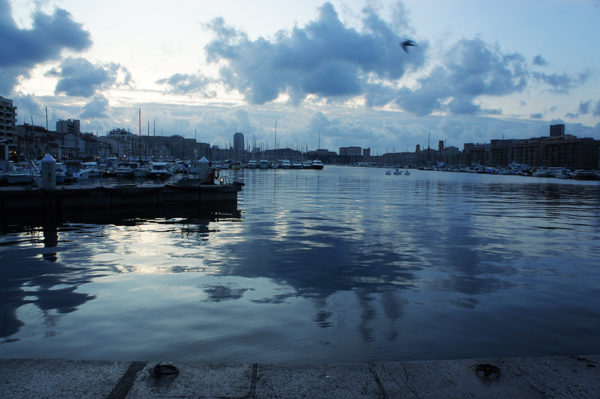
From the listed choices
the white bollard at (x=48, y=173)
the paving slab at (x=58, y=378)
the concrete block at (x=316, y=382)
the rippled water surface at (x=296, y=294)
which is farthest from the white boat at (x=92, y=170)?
the concrete block at (x=316, y=382)

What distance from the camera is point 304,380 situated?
5.68m

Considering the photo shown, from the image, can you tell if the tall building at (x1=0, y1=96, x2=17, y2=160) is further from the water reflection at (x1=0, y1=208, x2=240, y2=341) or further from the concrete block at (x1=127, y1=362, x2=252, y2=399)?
the concrete block at (x1=127, y1=362, x2=252, y2=399)

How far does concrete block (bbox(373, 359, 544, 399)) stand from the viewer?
17.8ft

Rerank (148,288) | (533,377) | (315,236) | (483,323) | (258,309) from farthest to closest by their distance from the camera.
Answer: (315,236) < (148,288) < (258,309) < (483,323) < (533,377)

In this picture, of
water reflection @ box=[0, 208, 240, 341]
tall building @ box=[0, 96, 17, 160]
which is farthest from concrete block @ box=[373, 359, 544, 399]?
Result: tall building @ box=[0, 96, 17, 160]

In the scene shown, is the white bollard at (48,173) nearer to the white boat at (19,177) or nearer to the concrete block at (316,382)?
the white boat at (19,177)

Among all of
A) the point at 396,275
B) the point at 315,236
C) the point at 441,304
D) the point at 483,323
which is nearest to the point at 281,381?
the point at 483,323

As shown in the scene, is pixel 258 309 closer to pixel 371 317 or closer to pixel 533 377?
pixel 371 317

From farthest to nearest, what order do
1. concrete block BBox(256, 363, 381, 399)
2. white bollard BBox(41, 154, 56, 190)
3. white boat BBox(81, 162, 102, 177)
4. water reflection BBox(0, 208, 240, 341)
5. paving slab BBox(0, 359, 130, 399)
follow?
white boat BBox(81, 162, 102, 177), white bollard BBox(41, 154, 56, 190), water reflection BBox(0, 208, 240, 341), concrete block BBox(256, 363, 381, 399), paving slab BBox(0, 359, 130, 399)

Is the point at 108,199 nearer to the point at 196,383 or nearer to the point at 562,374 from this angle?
the point at 196,383

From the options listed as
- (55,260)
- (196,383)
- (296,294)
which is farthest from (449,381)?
(55,260)

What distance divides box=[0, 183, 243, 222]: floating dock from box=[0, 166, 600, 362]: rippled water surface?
807 centimetres

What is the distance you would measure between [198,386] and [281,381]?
3.36 ft

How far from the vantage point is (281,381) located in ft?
18.5
